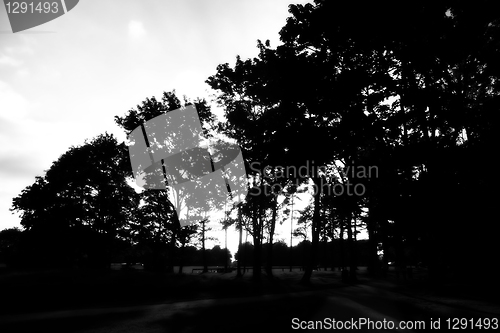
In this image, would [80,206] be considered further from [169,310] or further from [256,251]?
[169,310]

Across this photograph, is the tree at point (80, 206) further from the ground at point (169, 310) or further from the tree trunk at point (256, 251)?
the ground at point (169, 310)

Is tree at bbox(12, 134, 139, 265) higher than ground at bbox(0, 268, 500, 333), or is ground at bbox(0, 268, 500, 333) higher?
tree at bbox(12, 134, 139, 265)

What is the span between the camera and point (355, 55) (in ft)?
42.0

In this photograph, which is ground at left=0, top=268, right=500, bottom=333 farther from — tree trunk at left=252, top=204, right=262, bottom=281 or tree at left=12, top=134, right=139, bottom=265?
tree at left=12, top=134, right=139, bottom=265

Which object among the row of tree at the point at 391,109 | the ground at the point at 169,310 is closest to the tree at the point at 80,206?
the ground at the point at 169,310

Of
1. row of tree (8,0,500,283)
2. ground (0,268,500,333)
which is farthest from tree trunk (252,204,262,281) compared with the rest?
row of tree (8,0,500,283)

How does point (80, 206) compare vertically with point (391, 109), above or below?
below

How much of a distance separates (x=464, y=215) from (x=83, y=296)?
17.2 metres

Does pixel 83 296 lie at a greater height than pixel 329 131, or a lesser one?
lesser

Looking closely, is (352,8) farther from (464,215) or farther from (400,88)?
(464,215)

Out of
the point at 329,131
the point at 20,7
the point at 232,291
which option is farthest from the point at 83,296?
the point at 329,131

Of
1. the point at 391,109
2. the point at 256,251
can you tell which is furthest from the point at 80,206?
the point at 391,109

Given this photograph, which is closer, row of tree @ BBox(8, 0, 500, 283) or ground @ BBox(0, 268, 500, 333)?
ground @ BBox(0, 268, 500, 333)

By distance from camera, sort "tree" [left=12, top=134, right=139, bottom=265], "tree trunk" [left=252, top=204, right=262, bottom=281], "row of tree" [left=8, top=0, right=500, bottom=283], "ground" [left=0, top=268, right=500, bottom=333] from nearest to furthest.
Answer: "ground" [left=0, top=268, right=500, bottom=333], "row of tree" [left=8, top=0, right=500, bottom=283], "tree trunk" [left=252, top=204, right=262, bottom=281], "tree" [left=12, top=134, right=139, bottom=265]
